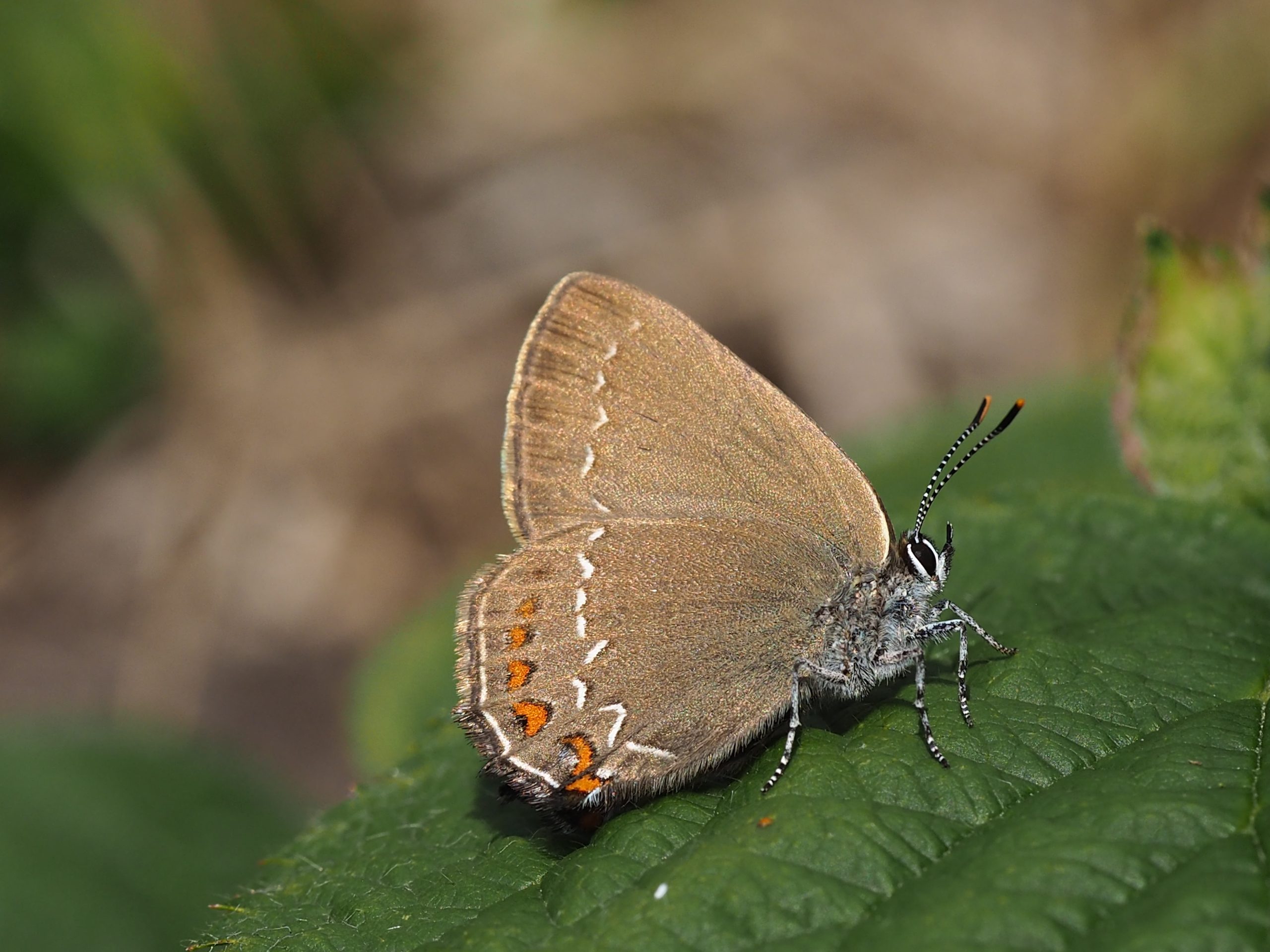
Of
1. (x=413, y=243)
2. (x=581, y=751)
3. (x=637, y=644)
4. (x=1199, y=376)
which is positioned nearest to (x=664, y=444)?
(x=637, y=644)

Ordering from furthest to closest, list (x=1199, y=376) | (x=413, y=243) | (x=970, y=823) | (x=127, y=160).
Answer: (x=413, y=243), (x=127, y=160), (x=1199, y=376), (x=970, y=823)

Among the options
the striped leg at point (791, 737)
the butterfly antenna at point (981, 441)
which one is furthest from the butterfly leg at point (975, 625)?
the striped leg at point (791, 737)

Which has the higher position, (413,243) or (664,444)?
(664,444)

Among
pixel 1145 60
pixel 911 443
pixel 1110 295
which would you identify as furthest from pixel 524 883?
pixel 1145 60

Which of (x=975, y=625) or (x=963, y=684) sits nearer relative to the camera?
(x=963, y=684)

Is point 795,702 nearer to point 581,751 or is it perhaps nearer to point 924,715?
point 924,715

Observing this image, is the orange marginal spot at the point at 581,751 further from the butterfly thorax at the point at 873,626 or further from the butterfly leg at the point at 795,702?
the butterfly thorax at the point at 873,626
